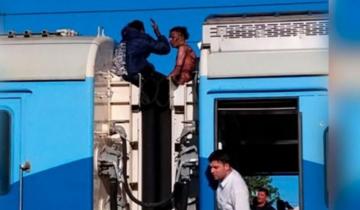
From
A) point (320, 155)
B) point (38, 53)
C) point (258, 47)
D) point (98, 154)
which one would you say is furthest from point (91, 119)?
point (320, 155)

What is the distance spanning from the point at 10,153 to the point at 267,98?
223 centimetres

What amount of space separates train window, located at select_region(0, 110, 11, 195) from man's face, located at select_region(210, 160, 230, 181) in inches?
70.1

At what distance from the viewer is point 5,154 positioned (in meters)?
4.93

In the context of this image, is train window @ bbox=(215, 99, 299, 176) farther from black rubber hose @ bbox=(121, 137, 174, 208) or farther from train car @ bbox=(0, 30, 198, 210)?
black rubber hose @ bbox=(121, 137, 174, 208)

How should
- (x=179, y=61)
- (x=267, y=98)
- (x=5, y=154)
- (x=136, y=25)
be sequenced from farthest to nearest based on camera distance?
(x=136, y=25)
(x=179, y=61)
(x=5, y=154)
(x=267, y=98)

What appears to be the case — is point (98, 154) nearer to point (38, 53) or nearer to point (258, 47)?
point (38, 53)

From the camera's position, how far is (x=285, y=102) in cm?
466

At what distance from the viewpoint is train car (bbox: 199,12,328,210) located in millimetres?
4469

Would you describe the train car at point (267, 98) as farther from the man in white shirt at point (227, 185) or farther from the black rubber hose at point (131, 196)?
the black rubber hose at point (131, 196)

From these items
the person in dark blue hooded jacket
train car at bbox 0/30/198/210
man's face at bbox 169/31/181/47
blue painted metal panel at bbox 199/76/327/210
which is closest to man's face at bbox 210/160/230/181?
blue painted metal panel at bbox 199/76/327/210

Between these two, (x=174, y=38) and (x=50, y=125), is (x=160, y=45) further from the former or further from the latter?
(x=50, y=125)

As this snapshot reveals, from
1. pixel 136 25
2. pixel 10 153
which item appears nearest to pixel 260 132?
pixel 136 25

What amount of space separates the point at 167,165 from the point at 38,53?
5.07 feet

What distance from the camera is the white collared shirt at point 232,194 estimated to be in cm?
438
